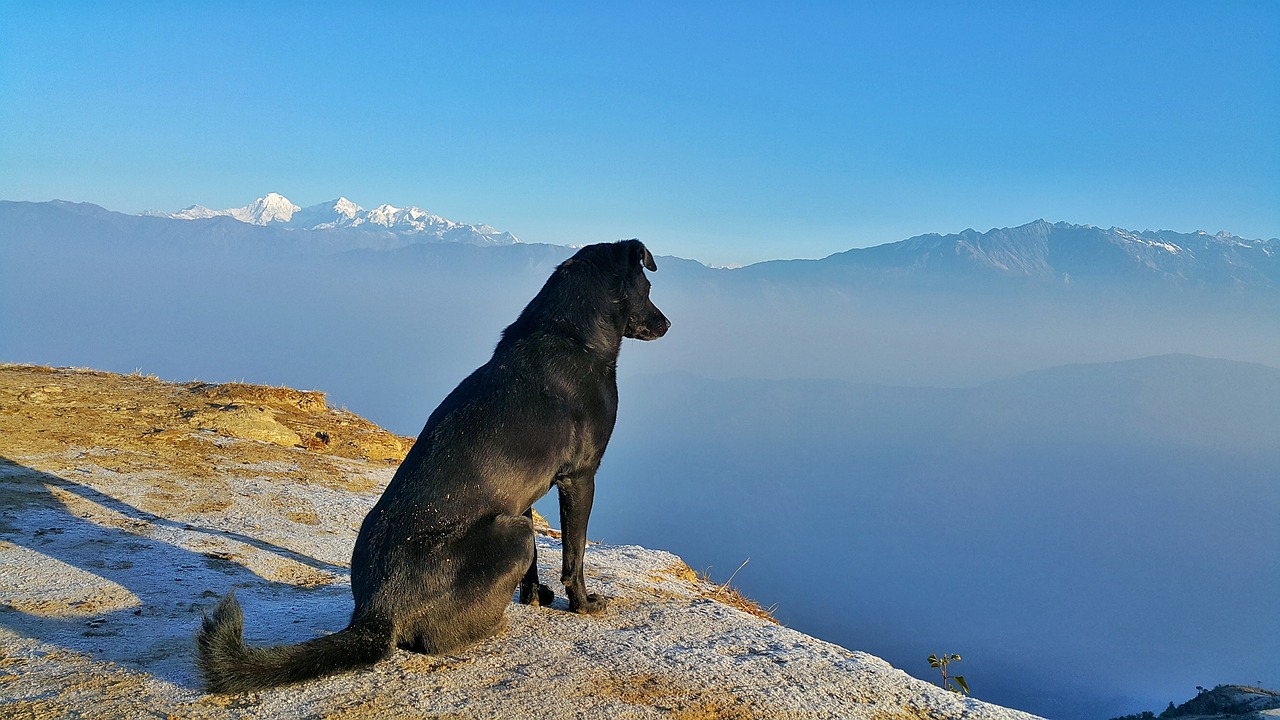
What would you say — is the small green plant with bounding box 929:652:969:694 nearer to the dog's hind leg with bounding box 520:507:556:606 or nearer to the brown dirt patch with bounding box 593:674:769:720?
the brown dirt patch with bounding box 593:674:769:720

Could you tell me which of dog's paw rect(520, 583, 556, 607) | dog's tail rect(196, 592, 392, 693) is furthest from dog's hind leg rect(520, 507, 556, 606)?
dog's tail rect(196, 592, 392, 693)

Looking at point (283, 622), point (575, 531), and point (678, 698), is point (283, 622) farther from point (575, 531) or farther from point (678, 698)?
point (678, 698)

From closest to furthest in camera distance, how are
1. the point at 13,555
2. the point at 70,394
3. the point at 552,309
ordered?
the point at 552,309, the point at 13,555, the point at 70,394

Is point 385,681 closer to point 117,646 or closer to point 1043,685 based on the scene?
point 117,646

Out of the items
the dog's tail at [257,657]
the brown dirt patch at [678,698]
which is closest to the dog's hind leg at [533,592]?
the brown dirt patch at [678,698]

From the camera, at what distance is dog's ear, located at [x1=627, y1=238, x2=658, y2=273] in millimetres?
5574

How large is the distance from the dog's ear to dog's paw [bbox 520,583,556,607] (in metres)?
2.58

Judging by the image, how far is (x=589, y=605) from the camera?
204 inches

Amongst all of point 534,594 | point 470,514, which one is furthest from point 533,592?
point 470,514

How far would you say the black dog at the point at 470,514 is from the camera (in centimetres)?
370

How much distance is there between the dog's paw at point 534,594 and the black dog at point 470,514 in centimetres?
20

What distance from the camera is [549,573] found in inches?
256

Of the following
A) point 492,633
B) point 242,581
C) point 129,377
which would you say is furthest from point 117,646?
point 129,377

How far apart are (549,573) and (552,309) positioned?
2.69 meters
